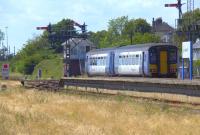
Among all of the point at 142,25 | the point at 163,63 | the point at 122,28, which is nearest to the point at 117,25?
the point at 122,28

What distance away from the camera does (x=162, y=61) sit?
3934 cm

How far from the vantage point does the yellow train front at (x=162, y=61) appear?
38.6 metres

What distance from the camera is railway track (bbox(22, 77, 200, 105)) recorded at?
80.4 ft

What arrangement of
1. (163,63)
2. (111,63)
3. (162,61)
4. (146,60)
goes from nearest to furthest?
(146,60)
(162,61)
(163,63)
(111,63)

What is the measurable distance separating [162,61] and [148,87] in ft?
33.6

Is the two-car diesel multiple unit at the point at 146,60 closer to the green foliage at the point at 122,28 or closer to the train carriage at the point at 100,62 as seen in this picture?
the train carriage at the point at 100,62

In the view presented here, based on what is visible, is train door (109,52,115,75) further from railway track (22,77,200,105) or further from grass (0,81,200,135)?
grass (0,81,200,135)

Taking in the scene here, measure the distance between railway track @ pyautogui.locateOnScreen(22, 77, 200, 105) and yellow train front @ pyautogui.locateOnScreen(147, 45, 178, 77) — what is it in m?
3.87

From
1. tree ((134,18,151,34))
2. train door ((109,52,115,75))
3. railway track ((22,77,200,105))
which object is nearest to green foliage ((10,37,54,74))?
tree ((134,18,151,34))

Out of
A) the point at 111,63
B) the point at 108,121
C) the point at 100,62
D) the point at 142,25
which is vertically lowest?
the point at 108,121

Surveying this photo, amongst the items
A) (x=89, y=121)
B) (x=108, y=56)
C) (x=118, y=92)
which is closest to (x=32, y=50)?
(x=108, y=56)

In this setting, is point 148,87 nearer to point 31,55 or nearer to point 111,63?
point 111,63

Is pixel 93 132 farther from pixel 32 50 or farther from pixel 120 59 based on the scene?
pixel 32 50

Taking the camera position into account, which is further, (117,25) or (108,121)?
(117,25)
